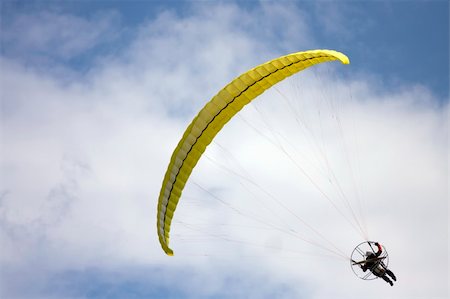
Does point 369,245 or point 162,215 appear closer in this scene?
point 369,245

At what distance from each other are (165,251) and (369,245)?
926 centimetres

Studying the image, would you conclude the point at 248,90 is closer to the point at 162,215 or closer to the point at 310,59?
the point at 310,59

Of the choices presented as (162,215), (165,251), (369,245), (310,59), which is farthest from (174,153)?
(369,245)

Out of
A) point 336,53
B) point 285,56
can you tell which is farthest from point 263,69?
point 336,53

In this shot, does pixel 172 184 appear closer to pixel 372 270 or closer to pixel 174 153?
pixel 174 153

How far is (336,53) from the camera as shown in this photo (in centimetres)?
2258

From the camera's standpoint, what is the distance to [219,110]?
80.1ft

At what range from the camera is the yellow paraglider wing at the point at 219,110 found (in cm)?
2356

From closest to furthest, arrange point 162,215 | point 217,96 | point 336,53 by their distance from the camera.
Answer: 1. point 336,53
2. point 217,96
3. point 162,215

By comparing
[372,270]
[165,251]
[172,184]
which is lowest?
[372,270]

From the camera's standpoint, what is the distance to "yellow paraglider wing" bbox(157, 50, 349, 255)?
23562mm

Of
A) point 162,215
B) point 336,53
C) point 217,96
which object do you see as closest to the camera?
point 336,53

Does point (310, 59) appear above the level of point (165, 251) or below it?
above

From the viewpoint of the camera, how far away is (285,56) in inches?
918
